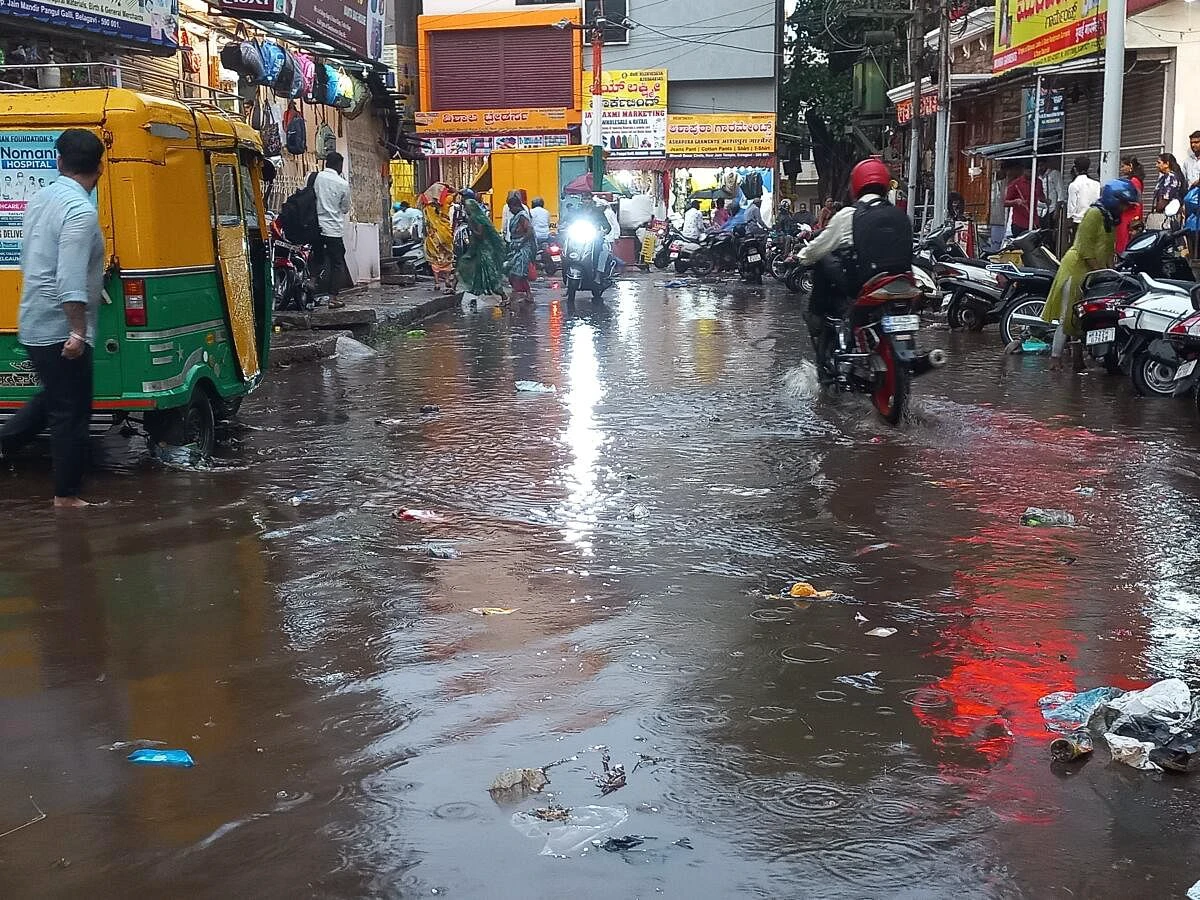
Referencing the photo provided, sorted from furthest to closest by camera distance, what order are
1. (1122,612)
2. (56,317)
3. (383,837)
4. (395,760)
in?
(56,317), (1122,612), (395,760), (383,837)

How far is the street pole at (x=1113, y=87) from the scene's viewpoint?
50.5 ft

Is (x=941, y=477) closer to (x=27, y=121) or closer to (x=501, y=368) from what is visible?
(x=27, y=121)

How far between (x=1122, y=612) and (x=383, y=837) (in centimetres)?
306

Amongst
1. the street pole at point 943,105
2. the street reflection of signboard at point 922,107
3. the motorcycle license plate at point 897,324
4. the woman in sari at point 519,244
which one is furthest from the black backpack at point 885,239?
the street reflection of signboard at point 922,107

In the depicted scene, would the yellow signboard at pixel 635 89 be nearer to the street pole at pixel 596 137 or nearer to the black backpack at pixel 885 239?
the street pole at pixel 596 137

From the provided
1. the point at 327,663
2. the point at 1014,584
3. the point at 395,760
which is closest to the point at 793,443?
the point at 1014,584

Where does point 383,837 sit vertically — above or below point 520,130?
below

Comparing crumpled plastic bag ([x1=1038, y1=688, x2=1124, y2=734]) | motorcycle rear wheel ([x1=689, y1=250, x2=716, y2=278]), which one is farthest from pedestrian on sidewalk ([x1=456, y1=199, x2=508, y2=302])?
crumpled plastic bag ([x1=1038, y1=688, x2=1124, y2=734])

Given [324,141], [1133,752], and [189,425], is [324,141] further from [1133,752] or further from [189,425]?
[1133,752]

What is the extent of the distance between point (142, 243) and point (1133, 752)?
5.56 meters

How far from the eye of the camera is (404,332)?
1669cm

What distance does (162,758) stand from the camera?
12.1ft

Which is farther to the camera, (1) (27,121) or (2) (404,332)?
(2) (404,332)

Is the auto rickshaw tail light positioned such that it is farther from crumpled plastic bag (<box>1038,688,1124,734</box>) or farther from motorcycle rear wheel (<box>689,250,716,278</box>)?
motorcycle rear wheel (<box>689,250,716,278</box>)
